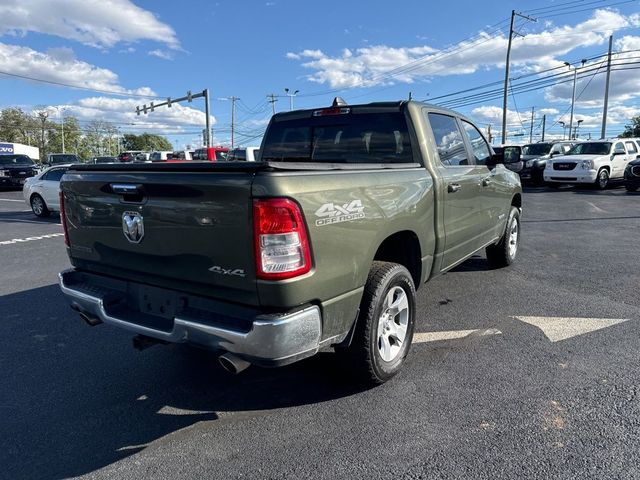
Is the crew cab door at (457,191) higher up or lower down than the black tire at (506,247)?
higher up

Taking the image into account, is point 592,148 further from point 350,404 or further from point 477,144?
point 350,404

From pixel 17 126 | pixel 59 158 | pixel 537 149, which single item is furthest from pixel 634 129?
pixel 17 126

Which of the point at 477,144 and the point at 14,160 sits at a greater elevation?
the point at 14,160

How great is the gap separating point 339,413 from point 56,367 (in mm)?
2305

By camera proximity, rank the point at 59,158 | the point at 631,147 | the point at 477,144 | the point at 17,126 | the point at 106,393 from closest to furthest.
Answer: the point at 106,393
the point at 477,144
the point at 631,147
the point at 59,158
the point at 17,126

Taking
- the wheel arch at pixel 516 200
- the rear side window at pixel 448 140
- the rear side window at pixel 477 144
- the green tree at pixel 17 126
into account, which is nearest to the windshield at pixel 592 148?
the wheel arch at pixel 516 200

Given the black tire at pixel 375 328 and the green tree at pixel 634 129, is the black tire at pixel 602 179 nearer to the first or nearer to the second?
the black tire at pixel 375 328

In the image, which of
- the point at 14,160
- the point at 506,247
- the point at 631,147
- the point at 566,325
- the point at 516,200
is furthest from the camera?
the point at 14,160

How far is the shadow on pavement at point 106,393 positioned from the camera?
2668 mm

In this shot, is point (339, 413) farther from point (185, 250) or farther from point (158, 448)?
point (185, 250)

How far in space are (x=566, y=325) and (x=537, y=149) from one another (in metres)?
21.1

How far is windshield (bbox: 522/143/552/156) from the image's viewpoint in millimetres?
22759

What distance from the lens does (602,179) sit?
1859cm

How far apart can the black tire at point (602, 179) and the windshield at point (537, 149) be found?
4.16 meters
